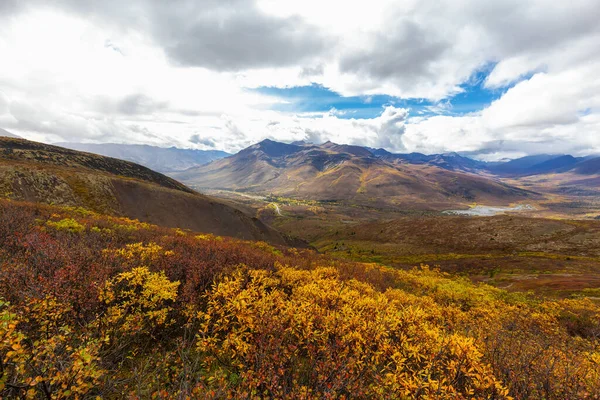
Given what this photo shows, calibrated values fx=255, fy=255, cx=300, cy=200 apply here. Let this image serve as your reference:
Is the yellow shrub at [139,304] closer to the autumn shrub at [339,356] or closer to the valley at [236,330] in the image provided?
the valley at [236,330]

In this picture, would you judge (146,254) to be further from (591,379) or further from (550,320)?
(550,320)

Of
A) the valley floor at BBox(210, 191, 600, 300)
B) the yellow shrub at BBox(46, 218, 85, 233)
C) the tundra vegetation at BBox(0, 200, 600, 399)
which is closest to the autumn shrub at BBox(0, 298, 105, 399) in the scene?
the tundra vegetation at BBox(0, 200, 600, 399)

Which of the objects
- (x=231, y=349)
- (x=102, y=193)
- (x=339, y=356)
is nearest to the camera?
(x=339, y=356)

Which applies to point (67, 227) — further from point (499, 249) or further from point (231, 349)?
point (499, 249)

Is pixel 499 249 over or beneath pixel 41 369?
beneath

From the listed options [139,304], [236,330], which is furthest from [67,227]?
[236,330]

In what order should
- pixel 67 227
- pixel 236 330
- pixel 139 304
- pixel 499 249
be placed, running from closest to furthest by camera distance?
pixel 236 330
pixel 139 304
pixel 67 227
pixel 499 249

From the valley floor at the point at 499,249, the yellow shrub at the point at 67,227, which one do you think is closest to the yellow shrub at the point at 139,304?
the yellow shrub at the point at 67,227

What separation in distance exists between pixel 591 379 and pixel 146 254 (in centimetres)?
1682

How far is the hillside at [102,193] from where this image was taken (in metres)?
53.5

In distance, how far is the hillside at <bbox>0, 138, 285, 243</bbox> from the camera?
5353 centimetres

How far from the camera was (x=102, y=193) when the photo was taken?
63.1m

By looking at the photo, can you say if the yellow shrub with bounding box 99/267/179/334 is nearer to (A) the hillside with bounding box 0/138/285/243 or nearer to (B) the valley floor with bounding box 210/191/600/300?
(B) the valley floor with bounding box 210/191/600/300

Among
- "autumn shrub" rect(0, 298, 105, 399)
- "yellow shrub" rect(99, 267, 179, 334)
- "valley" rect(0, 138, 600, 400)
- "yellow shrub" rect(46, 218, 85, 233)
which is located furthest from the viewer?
"yellow shrub" rect(46, 218, 85, 233)
